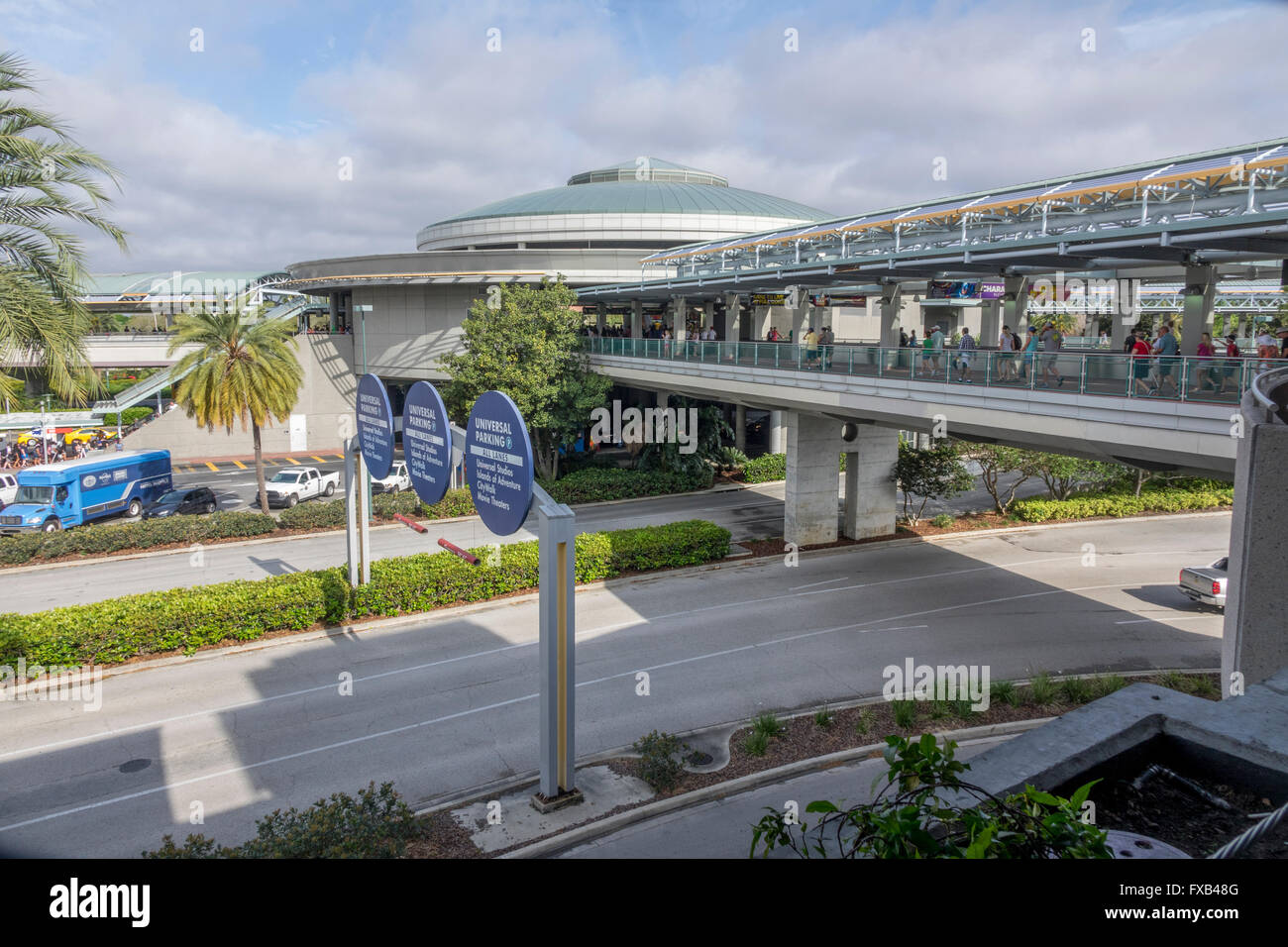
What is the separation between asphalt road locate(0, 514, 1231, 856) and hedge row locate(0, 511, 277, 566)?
1149 centimetres

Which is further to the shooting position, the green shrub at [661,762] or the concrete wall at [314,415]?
the concrete wall at [314,415]

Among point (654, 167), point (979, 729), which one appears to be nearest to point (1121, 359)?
point (979, 729)

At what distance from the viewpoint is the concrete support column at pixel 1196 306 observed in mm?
14727

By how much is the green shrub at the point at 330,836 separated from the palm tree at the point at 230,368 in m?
21.8

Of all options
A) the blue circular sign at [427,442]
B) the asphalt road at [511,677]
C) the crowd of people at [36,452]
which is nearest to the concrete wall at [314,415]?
the crowd of people at [36,452]

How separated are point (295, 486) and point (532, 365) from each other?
11092 millimetres

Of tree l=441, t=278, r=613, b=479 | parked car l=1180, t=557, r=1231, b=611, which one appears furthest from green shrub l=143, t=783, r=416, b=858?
tree l=441, t=278, r=613, b=479

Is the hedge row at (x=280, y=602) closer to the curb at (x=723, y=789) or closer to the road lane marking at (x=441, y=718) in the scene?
the road lane marking at (x=441, y=718)

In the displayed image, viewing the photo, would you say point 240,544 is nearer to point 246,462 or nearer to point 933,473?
point 246,462

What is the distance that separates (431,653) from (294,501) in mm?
19246

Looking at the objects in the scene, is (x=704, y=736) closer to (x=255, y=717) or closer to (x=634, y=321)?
(x=255, y=717)

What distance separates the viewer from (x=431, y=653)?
17.6 meters

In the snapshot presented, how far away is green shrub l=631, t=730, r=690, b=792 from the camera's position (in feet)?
38.6

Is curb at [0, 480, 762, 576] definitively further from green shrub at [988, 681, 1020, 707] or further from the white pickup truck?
green shrub at [988, 681, 1020, 707]
